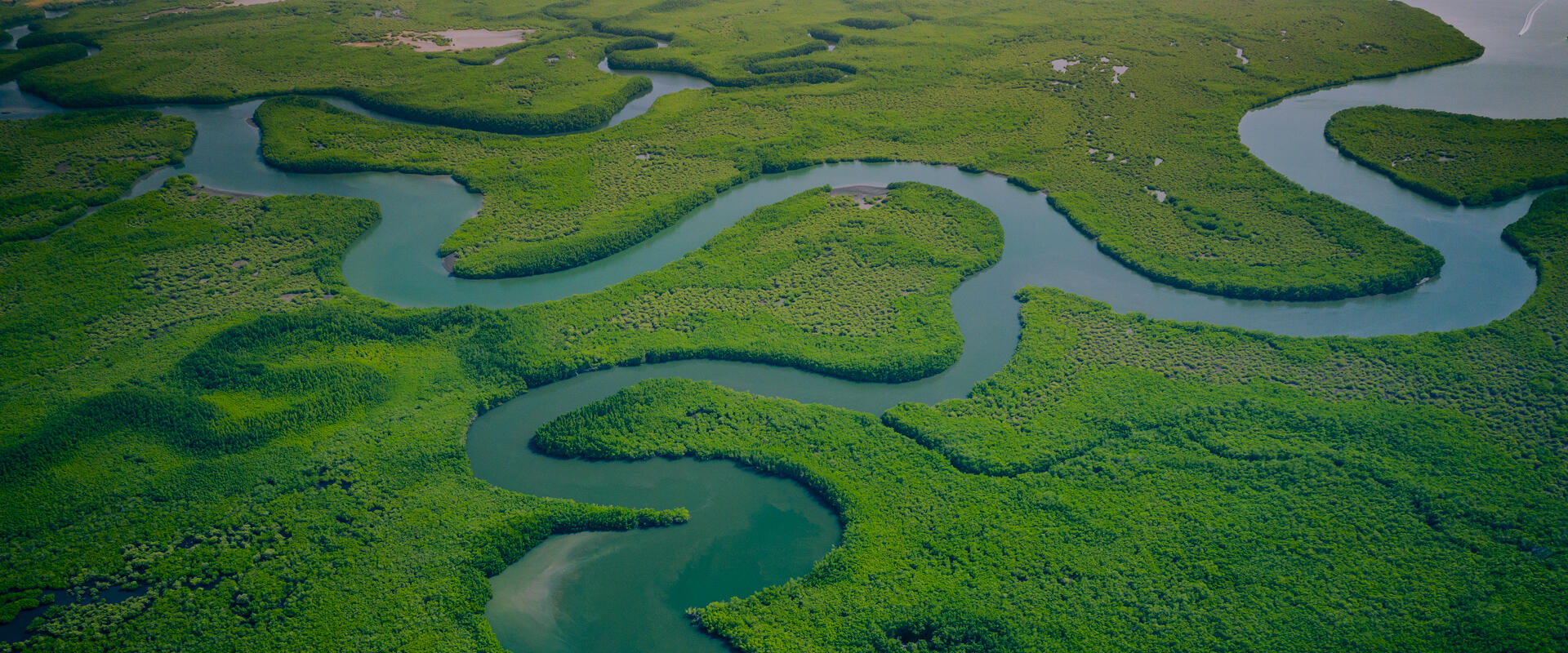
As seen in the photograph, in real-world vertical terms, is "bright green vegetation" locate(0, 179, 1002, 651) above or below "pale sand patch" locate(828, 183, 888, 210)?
below

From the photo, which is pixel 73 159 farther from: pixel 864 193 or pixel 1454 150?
pixel 1454 150

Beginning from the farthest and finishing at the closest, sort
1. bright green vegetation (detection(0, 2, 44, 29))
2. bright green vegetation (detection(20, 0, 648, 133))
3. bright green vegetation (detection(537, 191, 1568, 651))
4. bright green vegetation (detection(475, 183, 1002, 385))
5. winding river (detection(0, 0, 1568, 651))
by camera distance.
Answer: bright green vegetation (detection(0, 2, 44, 29)), bright green vegetation (detection(20, 0, 648, 133)), bright green vegetation (detection(475, 183, 1002, 385)), winding river (detection(0, 0, 1568, 651)), bright green vegetation (detection(537, 191, 1568, 651))

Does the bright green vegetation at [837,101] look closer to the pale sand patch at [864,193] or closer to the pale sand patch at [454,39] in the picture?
the pale sand patch at [454,39]

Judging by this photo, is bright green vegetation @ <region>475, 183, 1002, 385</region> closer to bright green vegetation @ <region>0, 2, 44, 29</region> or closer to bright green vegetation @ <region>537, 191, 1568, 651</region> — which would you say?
bright green vegetation @ <region>537, 191, 1568, 651</region>

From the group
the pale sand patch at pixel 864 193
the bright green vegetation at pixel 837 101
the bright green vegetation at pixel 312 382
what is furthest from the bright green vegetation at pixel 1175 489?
the pale sand patch at pixel 864 193

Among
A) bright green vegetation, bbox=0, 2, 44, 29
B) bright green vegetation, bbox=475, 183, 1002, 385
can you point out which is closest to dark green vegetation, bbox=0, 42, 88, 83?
bright green vegetation, bbox=0, 2, 44, 29

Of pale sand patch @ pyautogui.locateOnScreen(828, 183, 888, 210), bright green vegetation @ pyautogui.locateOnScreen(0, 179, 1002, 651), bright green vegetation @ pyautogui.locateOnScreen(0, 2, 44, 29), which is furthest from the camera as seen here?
bright green vegetation @ pyautogui.locateOnScreen(0, 2, 44, 29)

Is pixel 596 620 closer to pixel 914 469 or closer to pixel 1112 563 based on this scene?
pixel 914 469
